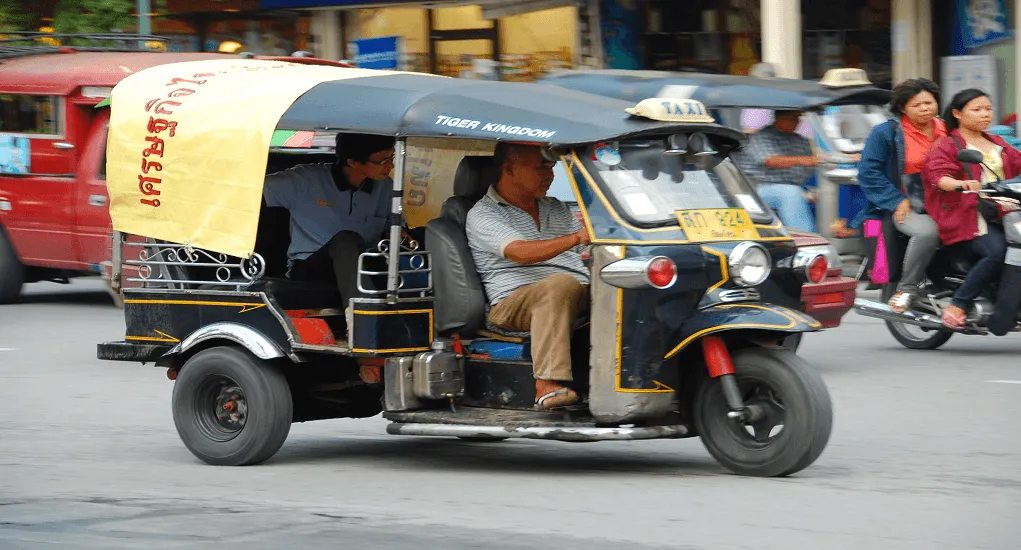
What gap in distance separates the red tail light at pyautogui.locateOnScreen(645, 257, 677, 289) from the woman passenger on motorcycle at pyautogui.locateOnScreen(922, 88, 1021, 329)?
4843 mm

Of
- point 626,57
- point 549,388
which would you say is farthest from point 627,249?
point 626,57

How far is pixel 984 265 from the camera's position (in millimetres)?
11352

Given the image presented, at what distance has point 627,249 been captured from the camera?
7.11m

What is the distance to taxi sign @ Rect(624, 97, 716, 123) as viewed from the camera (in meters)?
7.18

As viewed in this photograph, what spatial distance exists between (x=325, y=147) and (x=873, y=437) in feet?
10.6

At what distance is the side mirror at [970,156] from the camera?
1062cm

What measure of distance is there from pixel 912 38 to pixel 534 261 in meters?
13.5

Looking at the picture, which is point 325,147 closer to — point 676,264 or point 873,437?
point 676,264

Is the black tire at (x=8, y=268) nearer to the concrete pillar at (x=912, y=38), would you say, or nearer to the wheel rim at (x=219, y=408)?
the wheel rim at (x=219, y=408)

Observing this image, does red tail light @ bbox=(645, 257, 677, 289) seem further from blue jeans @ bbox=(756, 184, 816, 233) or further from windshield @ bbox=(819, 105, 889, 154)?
windshield @ bbox=(819, 105, 889, 154)

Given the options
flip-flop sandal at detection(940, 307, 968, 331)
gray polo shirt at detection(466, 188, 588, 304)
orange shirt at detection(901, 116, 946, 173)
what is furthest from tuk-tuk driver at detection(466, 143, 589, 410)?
orange shirt at detection(901, 116, 946, 173)

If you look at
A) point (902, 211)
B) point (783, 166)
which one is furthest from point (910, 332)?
point (783, 166)

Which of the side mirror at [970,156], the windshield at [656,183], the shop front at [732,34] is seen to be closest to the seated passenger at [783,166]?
Result: the side mirror at [970,156]

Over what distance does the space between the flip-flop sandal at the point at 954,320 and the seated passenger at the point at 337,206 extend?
469cm
